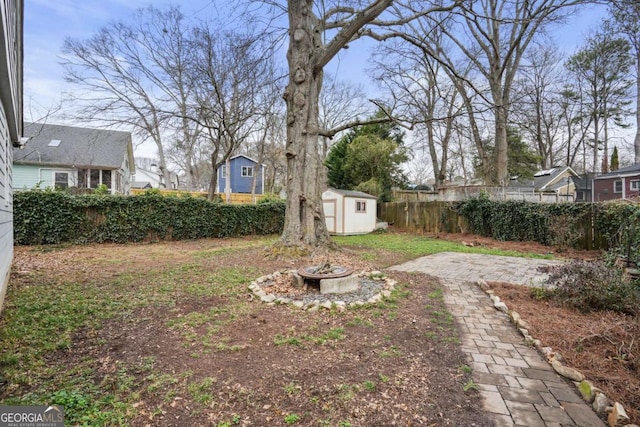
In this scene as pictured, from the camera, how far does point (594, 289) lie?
144 inches

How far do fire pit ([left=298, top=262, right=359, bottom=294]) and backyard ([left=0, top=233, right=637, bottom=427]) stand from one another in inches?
21.6

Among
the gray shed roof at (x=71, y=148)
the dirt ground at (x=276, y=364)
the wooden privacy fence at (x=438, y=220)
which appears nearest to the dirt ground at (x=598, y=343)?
the dirt ground at (x=276, y=364)

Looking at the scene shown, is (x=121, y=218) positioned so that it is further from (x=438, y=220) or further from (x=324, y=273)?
(x=438, y=220)

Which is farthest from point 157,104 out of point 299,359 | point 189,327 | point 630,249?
point 630,249

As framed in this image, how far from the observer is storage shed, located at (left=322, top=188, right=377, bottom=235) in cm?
1420

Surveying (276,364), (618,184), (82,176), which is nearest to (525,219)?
(276,364)

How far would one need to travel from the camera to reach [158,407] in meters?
1.96

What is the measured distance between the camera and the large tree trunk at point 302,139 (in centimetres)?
765

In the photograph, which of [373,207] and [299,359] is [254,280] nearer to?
[299,359]

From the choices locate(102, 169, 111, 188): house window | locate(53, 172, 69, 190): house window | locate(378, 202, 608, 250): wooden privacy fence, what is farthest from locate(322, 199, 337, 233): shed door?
locate(53, 172, 69, 190): house window

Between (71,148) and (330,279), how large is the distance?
18.5m

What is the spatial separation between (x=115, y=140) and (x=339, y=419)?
20.8 metres

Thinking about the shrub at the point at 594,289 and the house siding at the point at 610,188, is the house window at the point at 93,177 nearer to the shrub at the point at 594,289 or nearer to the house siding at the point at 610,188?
the shrub at the point at 594,289

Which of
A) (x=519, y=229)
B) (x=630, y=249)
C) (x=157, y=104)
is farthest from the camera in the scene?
(x=157, y=104)
